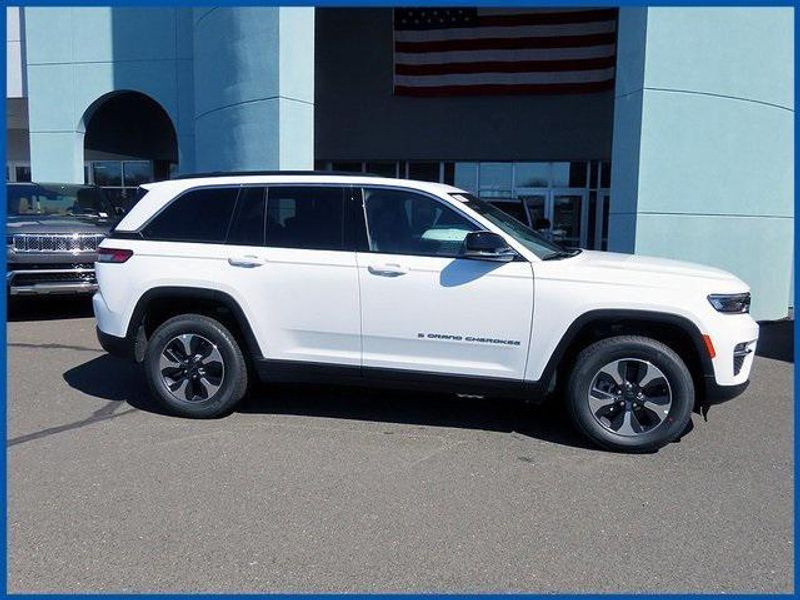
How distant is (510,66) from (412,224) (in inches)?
513

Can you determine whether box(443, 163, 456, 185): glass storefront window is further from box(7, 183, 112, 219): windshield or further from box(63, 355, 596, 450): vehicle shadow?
box(63, 355, 596, 450): vehicle shadow

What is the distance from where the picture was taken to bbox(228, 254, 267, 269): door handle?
5016 mm

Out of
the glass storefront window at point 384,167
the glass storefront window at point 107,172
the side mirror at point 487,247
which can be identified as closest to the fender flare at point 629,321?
the side mirror at point 487,247

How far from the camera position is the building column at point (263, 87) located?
9.68m

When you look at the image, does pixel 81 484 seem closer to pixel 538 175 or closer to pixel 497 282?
pixel 497 282

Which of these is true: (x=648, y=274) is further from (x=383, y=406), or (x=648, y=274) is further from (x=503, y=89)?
(x=503, y=89)

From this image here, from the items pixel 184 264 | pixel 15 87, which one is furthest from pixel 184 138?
pixel 184 264

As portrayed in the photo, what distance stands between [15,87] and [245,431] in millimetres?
16845

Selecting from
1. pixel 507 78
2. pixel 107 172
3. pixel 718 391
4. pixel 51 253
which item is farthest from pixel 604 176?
pixel 107 172

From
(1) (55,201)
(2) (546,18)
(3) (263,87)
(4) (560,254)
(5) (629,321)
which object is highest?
(2) (546,18)

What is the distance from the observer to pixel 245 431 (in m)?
4.99

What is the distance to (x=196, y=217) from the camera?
5.30 metres

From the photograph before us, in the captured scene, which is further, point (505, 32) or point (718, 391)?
point (505, 32)

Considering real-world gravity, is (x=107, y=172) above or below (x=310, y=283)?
above
